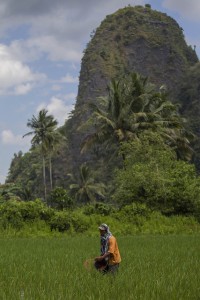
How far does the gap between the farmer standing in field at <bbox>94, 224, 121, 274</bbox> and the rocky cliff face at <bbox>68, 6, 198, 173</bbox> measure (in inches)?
2535

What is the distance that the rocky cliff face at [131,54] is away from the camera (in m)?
76.3

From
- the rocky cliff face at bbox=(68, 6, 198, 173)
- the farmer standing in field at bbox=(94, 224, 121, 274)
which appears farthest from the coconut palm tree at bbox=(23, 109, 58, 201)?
the farmer standing in field at bbox=(94, 224, 121, 274)

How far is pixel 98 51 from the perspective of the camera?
7981 centimetres

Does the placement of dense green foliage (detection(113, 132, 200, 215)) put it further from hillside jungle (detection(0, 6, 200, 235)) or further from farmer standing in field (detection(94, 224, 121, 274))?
farmer standing in field (detection(94, 224, 121, 274))

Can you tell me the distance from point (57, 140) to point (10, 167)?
174 ft

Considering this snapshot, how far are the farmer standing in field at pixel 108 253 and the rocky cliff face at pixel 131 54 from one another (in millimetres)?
64377

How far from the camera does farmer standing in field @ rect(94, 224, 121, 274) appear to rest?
27.7ft

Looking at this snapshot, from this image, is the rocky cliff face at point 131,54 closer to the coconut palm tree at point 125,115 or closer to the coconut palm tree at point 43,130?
the coconut palm tree at point 43,130

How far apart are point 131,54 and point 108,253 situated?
74681 mm

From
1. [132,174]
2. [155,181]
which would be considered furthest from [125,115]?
[155,181]

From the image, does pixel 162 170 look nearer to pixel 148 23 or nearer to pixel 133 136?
pixel 133 136

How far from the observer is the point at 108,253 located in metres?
8.42

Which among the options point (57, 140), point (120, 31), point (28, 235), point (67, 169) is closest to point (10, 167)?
point (67, 169)

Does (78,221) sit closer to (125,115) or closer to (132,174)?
(132,174)
